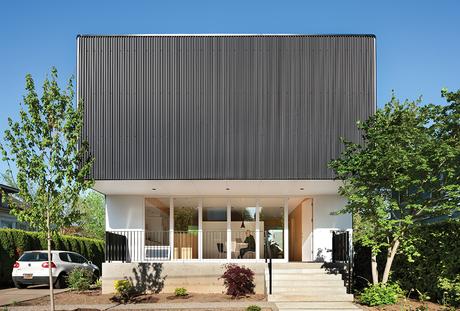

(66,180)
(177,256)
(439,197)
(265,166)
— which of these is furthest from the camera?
(177,256)

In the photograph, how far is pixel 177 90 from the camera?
17.9 meters

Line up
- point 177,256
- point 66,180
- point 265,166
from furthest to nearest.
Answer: point 177,256 → point 265,166 → point 66,180

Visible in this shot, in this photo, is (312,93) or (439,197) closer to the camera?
(439,197)

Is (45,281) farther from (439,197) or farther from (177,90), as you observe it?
(439,197)

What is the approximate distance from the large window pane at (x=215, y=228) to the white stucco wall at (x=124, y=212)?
2.32 m

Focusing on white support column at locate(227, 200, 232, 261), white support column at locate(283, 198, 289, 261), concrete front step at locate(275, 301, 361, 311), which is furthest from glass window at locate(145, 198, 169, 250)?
concrete front step at locate(275, 301, 361, 311)

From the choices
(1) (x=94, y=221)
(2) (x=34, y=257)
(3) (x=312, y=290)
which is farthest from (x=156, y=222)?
(1) (x=94, y=221)

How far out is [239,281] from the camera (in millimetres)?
17062

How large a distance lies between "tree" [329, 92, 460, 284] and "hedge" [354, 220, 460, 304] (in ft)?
1.34

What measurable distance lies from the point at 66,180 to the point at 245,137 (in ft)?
20.0

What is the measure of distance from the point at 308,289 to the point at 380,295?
2.31 meters

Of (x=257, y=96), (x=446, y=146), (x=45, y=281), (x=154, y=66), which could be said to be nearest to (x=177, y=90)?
(x=154, y=66)

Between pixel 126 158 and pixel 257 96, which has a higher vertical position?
pixel 257 96

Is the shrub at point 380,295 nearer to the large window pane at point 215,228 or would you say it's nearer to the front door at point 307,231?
the front door at point 307,231
